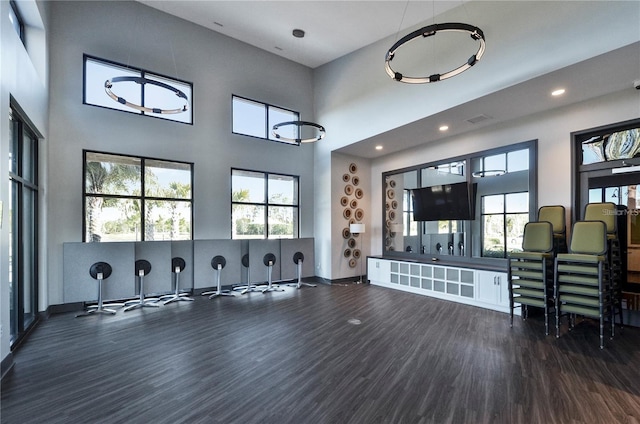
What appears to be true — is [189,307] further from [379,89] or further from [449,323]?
[379,89]

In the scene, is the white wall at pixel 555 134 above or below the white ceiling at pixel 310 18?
below

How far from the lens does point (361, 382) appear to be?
2844 millimetres

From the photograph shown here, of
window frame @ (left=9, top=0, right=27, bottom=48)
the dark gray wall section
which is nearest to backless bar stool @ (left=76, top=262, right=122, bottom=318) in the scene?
the dark gray wall section

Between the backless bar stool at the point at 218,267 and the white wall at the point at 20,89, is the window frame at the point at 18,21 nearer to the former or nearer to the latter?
the white wall at the point at 20,89

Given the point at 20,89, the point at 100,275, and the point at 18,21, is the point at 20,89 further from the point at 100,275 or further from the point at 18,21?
the point at 100,275

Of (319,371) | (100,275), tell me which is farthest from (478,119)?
(100,275)

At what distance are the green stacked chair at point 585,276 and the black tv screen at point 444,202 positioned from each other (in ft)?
7.41

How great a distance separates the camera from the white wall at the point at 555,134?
4465 millimetres

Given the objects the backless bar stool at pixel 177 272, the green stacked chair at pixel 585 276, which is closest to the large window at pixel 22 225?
the backless bar stool at pixel 177 272

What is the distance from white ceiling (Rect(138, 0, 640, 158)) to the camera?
141 inches

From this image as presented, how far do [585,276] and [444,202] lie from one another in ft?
10.2

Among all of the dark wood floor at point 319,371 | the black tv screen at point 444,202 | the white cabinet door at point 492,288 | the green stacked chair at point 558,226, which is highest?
the black tv screen at point 444,202

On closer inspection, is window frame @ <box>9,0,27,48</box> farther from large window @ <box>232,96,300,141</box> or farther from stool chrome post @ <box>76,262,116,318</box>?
large window @ <box>232,96,300,141</box>

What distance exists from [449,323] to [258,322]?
117 inches
